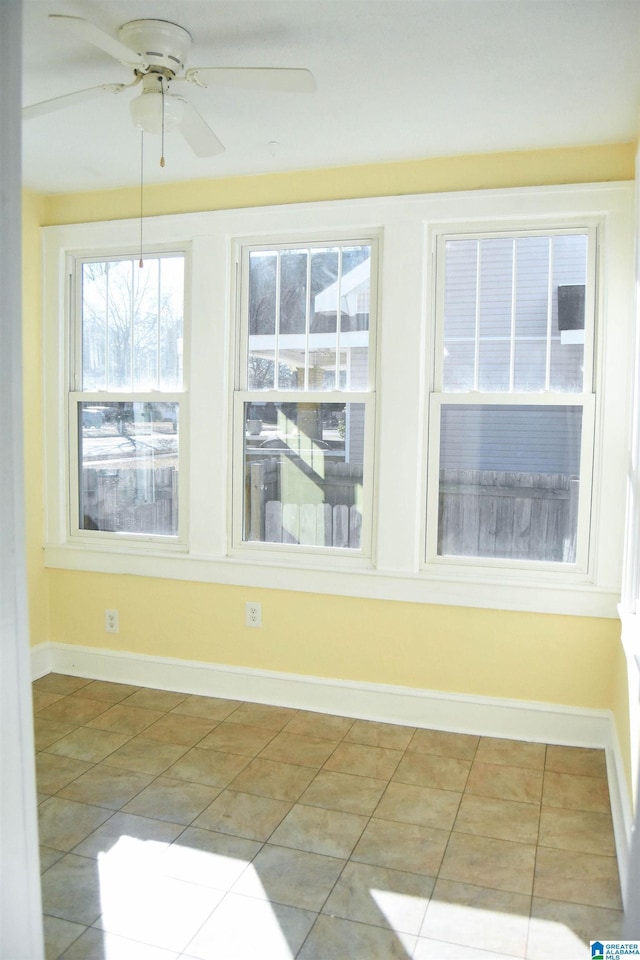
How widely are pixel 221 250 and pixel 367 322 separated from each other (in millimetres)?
843

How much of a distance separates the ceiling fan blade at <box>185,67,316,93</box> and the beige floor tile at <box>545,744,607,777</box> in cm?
277

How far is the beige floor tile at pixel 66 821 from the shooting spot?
258cm

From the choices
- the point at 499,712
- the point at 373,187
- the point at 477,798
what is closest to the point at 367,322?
the point at 373,187

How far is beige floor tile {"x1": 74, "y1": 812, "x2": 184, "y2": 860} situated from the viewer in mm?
2488

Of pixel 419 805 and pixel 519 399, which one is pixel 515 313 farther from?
pixel 419 805

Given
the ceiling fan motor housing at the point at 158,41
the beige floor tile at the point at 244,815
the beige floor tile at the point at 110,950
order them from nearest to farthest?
1. the beige floor tile at the point at 110,950
2. the ceiling fan motor housing at the point at 158,41
3. the beige floor tile at the point at 244,815

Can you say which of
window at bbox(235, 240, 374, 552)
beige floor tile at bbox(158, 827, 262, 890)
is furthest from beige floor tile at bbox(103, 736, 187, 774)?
window at bbox(235, 240, 374, 552)

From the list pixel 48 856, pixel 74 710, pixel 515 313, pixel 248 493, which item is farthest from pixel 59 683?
pixel 515 313

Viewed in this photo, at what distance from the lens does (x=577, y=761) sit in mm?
3219

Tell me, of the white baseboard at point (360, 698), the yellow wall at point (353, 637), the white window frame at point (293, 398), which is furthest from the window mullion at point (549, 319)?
the white baseboard at point (360, 698)

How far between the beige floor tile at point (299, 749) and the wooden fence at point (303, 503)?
0.94m

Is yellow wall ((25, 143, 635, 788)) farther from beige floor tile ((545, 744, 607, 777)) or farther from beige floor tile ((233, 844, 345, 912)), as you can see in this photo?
beige floor tile ((233, 844, 345, 912))

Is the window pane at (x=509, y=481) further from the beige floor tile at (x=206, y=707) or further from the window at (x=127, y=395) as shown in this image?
the window at (x=127, y=395)

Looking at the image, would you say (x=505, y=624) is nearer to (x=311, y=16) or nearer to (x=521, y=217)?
(x=521, y=217)
